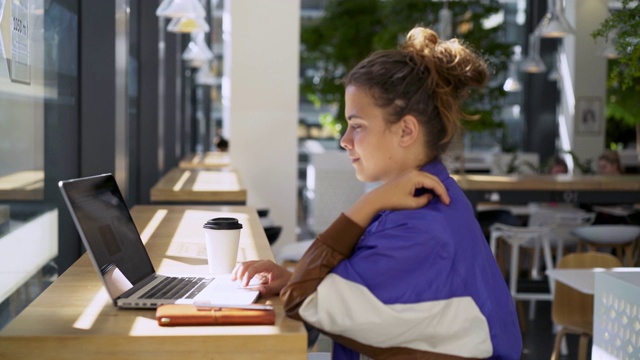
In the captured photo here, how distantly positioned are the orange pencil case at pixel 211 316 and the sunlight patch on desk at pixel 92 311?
13 centimetres

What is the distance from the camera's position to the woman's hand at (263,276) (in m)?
2.13

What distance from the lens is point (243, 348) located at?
5.76ft

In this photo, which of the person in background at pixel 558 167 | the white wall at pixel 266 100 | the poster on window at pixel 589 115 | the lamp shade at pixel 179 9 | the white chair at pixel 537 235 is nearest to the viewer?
the lamp shade at pixel 179 9

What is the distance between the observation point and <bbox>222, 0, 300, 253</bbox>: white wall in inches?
299

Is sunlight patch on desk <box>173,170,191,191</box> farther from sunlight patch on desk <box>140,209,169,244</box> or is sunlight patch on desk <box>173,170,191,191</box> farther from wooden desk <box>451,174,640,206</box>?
wooden desk <box>451,174,640,206</box>

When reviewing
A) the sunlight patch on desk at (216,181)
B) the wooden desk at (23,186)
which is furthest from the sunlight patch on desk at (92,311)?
the sunlight patch on desk at (216,181)

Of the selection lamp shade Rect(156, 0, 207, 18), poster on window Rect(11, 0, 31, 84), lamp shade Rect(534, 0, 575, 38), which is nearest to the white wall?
lamp shade Rect(534, 0, 575, 38)

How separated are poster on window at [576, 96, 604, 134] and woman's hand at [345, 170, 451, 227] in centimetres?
1408

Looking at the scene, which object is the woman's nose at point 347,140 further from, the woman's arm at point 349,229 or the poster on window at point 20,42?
the poster on window at point 20,42

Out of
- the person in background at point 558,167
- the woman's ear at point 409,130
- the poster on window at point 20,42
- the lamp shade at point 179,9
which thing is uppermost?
the lamp shade at point 179,9

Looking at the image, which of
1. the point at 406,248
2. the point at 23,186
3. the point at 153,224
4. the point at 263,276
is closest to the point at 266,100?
the point at 153,224

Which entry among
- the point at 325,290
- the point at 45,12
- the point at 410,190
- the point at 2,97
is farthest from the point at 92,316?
the point at 45,12

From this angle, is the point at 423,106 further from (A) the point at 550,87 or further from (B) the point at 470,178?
(A) the point at 550,87

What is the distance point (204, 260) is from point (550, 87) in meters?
15.9
